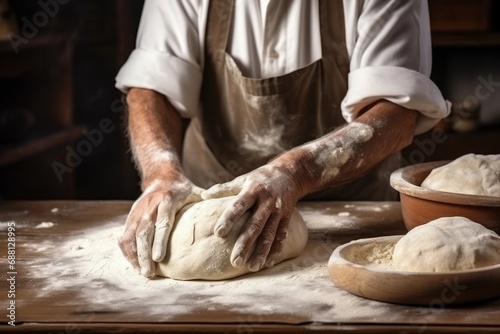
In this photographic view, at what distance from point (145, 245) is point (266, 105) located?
772 millimetres

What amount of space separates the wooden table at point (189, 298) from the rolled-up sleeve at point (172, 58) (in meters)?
0.49

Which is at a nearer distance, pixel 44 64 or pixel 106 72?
pixel 44 64

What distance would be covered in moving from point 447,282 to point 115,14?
9.96 feet

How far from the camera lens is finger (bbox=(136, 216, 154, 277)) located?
5.14ft

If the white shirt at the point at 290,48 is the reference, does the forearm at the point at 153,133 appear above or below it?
below

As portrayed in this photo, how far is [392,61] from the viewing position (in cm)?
203

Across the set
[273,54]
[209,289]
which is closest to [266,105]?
[273,54]

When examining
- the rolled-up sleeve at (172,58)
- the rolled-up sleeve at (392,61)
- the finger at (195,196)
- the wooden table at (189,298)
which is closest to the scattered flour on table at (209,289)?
the wooden table at (189,298)

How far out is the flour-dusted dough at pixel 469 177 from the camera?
1685 millimetres

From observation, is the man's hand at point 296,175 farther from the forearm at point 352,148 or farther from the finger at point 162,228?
the finger at point 162,228

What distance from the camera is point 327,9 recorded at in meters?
2.17

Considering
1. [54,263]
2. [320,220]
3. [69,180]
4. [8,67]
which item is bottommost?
[69,180]

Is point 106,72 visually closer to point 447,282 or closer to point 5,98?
point 5,98

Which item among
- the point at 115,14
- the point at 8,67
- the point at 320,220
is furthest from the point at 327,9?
the point at 115,14
